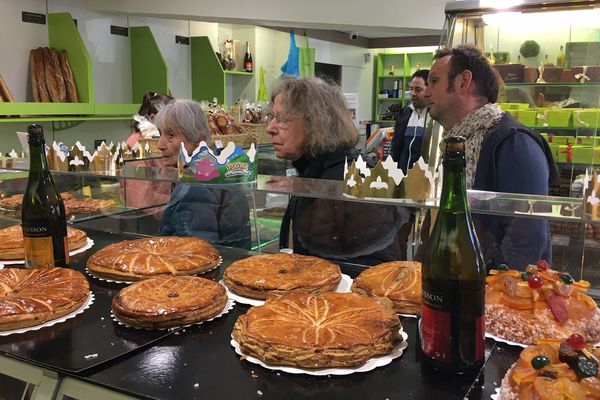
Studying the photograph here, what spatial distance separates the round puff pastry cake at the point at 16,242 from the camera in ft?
5.36

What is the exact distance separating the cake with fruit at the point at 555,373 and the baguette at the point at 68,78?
4.60 metres

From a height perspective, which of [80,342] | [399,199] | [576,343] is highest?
[399,199]

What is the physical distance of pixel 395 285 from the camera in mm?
1270

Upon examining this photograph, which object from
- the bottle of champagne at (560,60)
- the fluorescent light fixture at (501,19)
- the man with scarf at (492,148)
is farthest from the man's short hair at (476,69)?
the bottle of champagne at (560,60)

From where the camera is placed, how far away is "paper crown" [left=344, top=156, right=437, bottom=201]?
151 cm

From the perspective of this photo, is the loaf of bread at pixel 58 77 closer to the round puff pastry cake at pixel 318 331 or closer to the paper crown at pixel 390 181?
the paper crown at pixel 390 181

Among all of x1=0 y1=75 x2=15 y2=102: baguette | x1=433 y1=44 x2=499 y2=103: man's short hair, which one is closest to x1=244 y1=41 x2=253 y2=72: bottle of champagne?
x1=0 y1=75 x2=15 y2=102: baguette

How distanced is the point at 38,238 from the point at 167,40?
4.85 m

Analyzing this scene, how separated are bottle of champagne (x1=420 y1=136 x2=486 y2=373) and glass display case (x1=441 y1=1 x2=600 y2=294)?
2285mm

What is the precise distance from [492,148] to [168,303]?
1.57 m

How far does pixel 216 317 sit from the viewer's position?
121cm

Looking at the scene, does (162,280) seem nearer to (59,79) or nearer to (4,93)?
(4,93)

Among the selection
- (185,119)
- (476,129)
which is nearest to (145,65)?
(185,119)

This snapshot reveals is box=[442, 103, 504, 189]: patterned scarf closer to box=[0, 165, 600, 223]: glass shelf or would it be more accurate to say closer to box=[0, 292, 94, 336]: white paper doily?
box=[0, 165, 600, 223]: glass shelf
